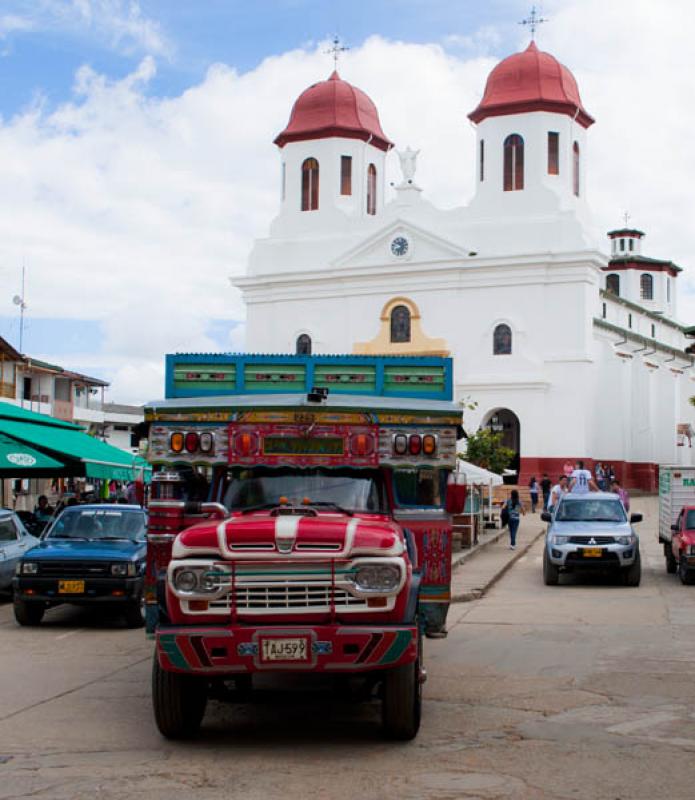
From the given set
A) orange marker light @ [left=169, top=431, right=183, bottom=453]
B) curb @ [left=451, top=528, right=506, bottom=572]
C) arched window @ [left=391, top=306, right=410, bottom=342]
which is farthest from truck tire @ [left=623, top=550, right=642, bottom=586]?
arched window @ [left=391, top=306, right=410, bottom=342]

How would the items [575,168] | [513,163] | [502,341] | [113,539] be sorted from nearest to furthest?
[113,539] → [502,341] → [513,163] → [575,168]

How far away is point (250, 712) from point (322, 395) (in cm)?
253

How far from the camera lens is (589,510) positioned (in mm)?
21781

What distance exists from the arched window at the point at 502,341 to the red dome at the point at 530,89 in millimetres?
10275

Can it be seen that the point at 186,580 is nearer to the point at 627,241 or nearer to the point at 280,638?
the point at 280,638

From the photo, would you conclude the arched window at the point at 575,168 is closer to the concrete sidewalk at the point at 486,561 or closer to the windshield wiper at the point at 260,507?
the concrete sidewalk at the point at 486,561

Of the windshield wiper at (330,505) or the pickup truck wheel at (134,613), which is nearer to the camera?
the windshield wiper at (330,505)

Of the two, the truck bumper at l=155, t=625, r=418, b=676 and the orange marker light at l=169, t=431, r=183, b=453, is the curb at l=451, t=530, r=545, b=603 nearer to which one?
the orange marker light at l=169, t=431, r=183, b=453

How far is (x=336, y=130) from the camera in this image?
198 ft

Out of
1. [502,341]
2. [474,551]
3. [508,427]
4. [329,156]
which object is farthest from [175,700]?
[329,156]

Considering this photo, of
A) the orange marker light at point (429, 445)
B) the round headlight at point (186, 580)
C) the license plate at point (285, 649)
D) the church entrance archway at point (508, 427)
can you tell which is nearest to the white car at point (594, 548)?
the orange marker light at point (429, 445)

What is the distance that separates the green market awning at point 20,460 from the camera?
816 inches

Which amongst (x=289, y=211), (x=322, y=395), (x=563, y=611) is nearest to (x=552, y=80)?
(x=289, y=211)

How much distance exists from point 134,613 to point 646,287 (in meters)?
76.8
